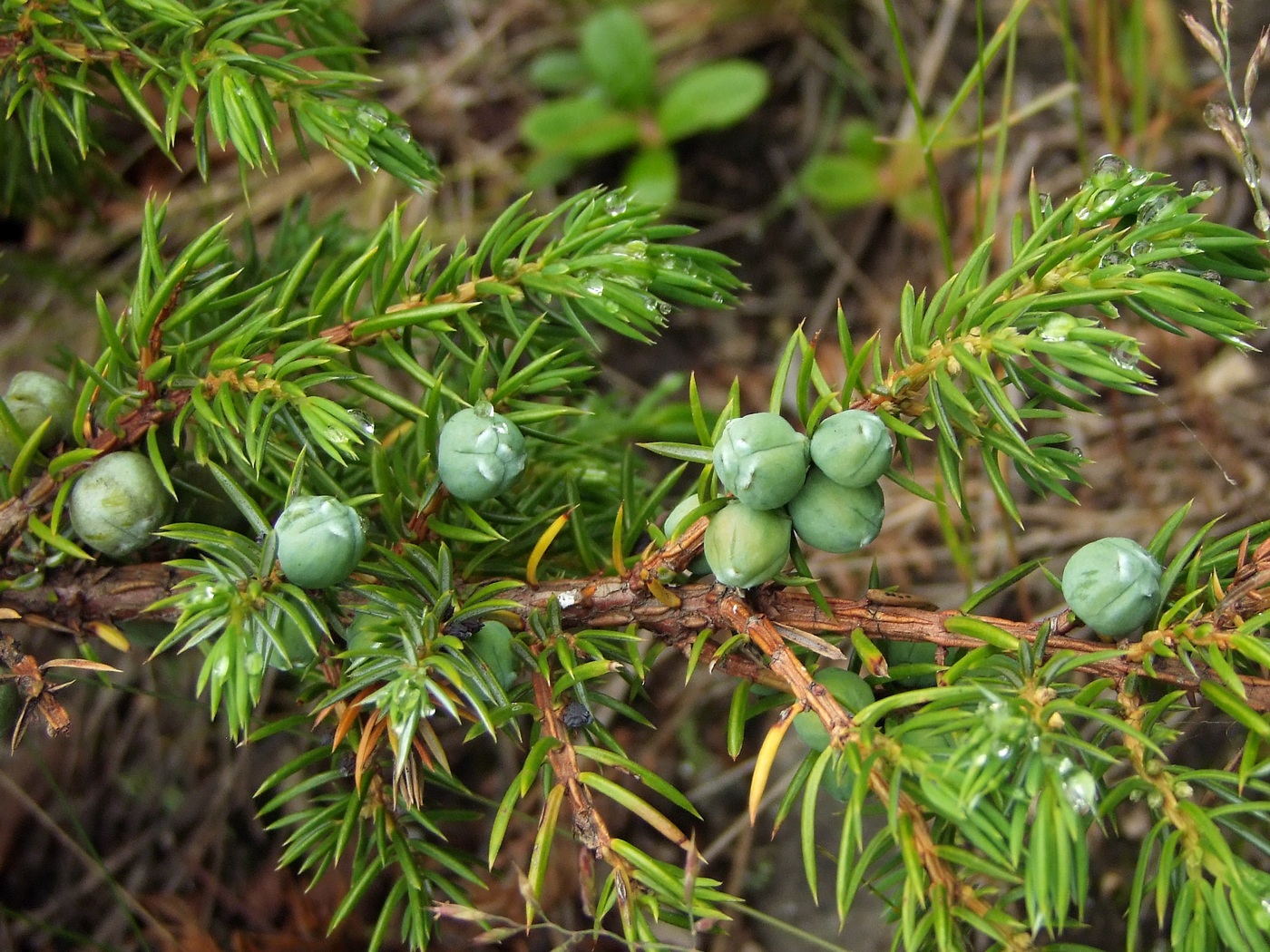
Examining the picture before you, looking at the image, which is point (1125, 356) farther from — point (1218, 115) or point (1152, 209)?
point (1218, 115)

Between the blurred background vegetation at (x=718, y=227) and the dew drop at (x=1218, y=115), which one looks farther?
the blurred background vegetation at (x=718, y=227)

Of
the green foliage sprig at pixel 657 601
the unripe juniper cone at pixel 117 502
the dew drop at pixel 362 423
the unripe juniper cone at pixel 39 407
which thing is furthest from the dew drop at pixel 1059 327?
the unripe juniper cone at pixel 39 407

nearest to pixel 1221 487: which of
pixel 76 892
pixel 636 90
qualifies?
pixel 636 90

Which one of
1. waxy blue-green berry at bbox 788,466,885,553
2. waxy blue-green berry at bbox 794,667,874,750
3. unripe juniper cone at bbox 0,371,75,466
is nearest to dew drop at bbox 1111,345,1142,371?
waxy blue-green berry at bbox 788,466,885,553

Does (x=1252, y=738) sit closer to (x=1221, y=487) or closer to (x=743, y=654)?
(x=743, y=654)

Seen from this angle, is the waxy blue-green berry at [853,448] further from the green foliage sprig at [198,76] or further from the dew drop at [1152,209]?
the green foliage sprig at [198,76]
